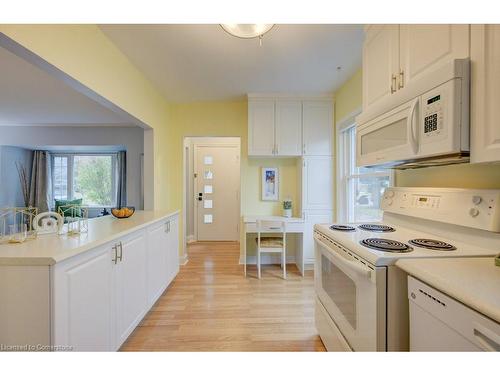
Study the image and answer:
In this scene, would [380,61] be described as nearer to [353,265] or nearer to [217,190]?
[353,265]

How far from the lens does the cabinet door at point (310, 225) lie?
3.07 metres

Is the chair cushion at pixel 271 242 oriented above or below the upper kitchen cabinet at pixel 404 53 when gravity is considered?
below

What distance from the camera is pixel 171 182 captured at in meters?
3.47

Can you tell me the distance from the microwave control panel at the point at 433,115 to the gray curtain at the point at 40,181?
6.91m

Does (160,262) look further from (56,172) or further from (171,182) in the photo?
(56,172)

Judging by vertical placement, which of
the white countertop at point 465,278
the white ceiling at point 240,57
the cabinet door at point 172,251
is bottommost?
the cabinet door at point 172,251

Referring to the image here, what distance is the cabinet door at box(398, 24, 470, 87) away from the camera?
0.95 meters

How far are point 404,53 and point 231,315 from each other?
2.33m

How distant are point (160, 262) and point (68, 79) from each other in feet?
5.52

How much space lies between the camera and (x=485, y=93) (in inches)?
33.4

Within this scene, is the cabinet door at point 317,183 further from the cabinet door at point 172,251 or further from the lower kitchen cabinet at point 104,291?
the lower kitchen cabinet at point 104,291

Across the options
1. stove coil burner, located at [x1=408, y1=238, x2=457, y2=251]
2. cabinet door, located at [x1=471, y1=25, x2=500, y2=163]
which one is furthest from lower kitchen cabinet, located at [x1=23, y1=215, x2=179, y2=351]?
cabinet door, located at [x1=471, y1=25, x2=500, y2=163]

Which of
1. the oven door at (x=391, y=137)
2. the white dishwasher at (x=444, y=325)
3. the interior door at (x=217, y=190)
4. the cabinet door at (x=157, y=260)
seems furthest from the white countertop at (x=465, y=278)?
the interior door at (x=217, y=190)
